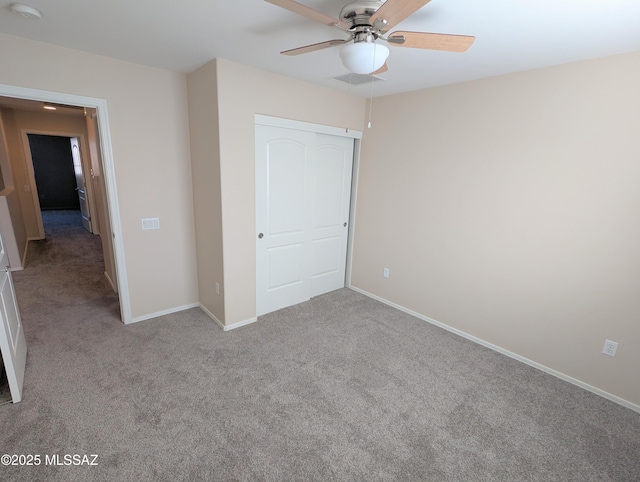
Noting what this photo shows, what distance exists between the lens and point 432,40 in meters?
1.47

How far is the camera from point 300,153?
3281 millimetres

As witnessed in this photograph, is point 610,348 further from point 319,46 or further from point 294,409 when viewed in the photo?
point 319,46

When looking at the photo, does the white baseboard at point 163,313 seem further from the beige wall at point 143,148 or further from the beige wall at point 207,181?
the beige wall at point 207,181

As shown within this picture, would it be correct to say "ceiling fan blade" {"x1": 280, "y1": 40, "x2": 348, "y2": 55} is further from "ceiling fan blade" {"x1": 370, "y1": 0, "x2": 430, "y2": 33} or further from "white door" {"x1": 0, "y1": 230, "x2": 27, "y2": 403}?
"white door" {"x1": 0, "y1": 230, "x2": 27, "y2": 403}

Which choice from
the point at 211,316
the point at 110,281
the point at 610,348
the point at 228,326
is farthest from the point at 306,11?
the point at 110,281

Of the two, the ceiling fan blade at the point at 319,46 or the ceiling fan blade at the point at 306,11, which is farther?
the ceiling fan blade at the point at 319,46

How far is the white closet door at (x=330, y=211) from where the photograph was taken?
11.8 ft

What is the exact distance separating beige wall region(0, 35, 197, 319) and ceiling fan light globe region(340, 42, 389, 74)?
2135mm

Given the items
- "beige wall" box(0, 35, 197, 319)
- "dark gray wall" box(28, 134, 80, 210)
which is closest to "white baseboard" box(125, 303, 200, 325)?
"beige wall" box(0, 35, 197, 319)

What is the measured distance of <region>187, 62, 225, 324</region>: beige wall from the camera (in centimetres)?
267

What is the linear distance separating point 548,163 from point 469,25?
1.32 metres

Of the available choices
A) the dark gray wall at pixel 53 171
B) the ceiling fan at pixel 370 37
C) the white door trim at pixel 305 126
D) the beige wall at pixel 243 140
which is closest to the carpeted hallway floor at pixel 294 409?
the beige wall at pixel 243 140

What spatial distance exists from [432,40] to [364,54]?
337mm

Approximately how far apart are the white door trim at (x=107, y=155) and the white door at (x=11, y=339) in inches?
29.2
